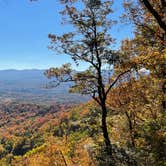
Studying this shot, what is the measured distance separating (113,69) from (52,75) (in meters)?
3.74

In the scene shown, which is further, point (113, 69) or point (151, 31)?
point (113, 69)

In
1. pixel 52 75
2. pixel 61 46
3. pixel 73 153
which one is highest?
pixel 61 46

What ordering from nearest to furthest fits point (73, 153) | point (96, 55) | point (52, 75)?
point (96, 55) → point (52, 75) → point (73, 153)

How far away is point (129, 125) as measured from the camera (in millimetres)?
24953

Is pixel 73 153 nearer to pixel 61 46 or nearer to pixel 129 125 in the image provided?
pixel 129 125

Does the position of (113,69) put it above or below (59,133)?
above

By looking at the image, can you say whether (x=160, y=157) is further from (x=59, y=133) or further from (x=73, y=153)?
(x=59, y=133)

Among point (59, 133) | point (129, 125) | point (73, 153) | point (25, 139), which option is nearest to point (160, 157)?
point (129, 125)

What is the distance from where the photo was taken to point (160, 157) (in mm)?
14383

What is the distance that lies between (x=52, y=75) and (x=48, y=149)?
18.0m

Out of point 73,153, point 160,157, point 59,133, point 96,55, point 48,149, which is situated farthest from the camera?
point 59,133

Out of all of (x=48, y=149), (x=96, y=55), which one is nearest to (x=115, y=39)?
(x=96, y=55)

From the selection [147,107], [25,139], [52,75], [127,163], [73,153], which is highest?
[52,75]

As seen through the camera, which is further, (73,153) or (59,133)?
(59,133)
